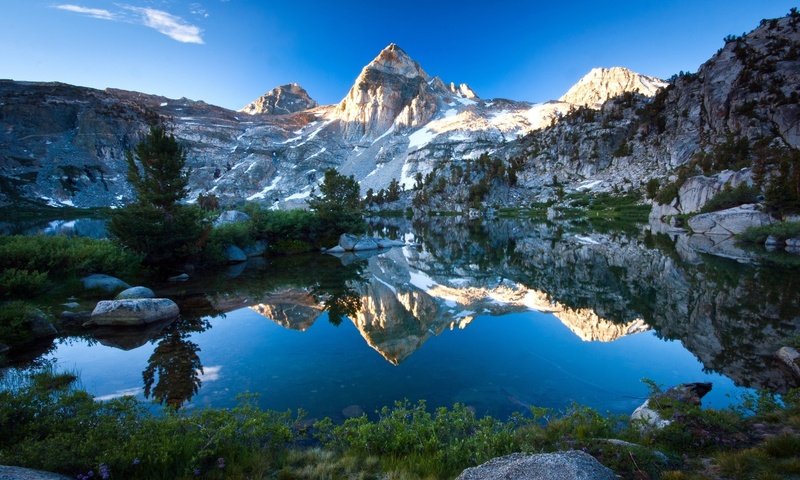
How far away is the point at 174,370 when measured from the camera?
1122 centimetres

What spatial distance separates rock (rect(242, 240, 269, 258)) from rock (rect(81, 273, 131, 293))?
610 inches

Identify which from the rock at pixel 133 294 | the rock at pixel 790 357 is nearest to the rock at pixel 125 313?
the rock at pixel 133 294

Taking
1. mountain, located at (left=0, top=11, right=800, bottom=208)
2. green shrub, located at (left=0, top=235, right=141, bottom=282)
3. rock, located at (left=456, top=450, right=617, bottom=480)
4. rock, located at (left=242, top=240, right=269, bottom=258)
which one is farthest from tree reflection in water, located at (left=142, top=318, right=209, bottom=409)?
mountain, located at (left=0, top=11, right=800, bottom=208)

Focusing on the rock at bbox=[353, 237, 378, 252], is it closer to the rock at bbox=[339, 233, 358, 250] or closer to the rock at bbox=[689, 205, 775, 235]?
the rock at bbox=[339, 233, 358, 250]

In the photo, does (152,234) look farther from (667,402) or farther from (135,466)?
(667,402)

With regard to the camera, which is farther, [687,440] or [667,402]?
[667,402]

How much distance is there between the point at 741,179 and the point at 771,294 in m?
59.7

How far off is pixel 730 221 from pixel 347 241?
50.7 metres

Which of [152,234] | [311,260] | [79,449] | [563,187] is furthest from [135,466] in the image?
[563,187]

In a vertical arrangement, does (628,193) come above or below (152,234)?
above

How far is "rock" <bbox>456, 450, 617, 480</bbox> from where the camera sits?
12.3 ft

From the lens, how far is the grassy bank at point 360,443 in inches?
192

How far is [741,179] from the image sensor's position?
200ft

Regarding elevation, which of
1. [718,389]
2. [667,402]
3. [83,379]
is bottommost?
[83,379]
